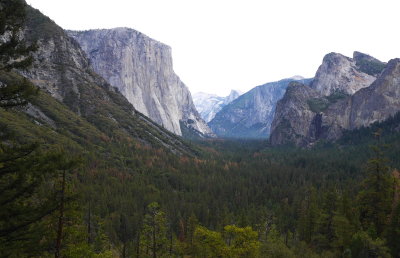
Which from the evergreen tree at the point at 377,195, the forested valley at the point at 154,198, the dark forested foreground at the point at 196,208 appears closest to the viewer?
the forested valley at the point at 154,198

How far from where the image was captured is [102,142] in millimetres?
172000

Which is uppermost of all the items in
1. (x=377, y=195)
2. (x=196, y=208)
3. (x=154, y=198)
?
(x=377, y=195)

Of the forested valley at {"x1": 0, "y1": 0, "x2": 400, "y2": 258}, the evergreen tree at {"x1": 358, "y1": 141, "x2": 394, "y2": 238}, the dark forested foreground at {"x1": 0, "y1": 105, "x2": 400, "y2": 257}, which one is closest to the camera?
the forested valley at {"x1": 0, "y1": 0, "x2": 400, "y2": 258}

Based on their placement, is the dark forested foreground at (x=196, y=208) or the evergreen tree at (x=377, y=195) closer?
the dark forested foreground at (x=196, y=208)

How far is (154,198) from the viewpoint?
115 metres

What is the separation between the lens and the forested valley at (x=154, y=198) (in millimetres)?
18094

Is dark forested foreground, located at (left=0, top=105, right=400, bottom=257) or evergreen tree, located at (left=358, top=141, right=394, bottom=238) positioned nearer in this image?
dark forested foreground, located at (left=0, top=105, right=400, bottom=257)

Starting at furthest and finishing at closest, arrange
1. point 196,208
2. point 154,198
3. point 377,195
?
1. point 154,198
2. point 196,208
3. point 377,195

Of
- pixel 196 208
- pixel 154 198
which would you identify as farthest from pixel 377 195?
pixel 154 198

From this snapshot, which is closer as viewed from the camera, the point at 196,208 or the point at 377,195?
the point at 377,195

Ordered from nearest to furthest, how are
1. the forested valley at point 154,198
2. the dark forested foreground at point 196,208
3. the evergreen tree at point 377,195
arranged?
the forested valley at point 154,198
the dark forested foreground at point 196,208
the evergreen tree at point 377,195

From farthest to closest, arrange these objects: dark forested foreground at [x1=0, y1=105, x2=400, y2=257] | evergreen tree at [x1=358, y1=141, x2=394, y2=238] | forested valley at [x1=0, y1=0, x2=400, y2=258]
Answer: evergreen tree at [x1=358, y1=141, x2=394, y2=238] < dark forested foreground at [x1=0, y1=105, x2=400, y2=257] < forested valley at [x1=0, y1=0, x2=400, y2=258]

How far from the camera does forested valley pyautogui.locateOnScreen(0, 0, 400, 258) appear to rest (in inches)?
712

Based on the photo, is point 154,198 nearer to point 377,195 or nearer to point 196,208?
point 196,208
